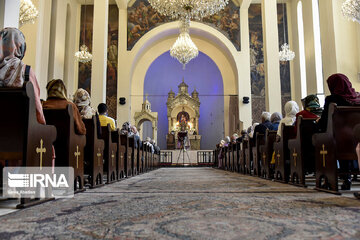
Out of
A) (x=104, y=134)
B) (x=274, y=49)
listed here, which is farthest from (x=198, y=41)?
(x=104, y=134)

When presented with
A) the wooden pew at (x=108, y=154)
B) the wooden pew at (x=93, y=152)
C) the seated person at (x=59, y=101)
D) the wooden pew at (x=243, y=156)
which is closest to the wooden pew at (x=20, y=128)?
the seated person at (x=59, y=101)

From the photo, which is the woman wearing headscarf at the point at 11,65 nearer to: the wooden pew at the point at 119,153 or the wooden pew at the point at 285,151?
the wooden pew at the point at 119,153

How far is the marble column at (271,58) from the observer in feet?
33.1

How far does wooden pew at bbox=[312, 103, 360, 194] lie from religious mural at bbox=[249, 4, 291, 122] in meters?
11.2

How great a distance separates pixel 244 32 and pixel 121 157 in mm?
11476

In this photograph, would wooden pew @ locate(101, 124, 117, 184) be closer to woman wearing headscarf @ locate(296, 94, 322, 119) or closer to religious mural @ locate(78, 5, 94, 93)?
woman wearing headscarf @ locate(296, 94, 322, 119)

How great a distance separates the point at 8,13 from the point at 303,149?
13.2 feet

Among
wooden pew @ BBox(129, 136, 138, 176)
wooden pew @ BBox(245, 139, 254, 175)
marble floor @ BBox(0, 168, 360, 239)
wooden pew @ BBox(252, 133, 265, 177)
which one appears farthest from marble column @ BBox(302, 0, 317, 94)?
marble floor @ BBox(0, 168, 360, 239)

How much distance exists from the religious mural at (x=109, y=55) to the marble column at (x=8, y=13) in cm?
1031

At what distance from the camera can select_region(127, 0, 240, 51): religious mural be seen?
15031mm

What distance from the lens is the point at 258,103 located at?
14.6 m

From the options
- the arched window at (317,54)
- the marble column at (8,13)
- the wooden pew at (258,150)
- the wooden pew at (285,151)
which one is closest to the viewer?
the marble column at (8,13)

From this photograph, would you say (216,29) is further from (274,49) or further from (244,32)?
(274,49)

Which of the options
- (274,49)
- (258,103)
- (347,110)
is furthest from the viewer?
(258,103)
